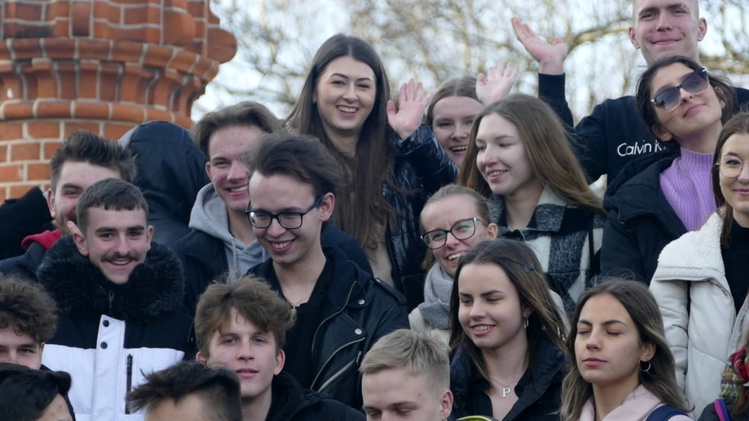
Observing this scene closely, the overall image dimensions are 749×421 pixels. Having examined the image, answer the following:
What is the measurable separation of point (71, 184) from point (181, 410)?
2.01 metres

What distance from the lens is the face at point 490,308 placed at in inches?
242

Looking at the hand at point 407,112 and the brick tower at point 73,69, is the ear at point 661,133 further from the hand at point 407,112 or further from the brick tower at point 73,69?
the brick tower at point 73,69

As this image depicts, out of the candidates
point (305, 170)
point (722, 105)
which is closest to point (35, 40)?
point (305, 170)

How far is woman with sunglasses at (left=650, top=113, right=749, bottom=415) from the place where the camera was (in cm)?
591

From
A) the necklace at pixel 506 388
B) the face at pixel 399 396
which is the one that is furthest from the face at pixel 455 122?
the face at pixel 399 396

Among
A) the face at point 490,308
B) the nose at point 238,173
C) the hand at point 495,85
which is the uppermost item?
the hand at point 495,85

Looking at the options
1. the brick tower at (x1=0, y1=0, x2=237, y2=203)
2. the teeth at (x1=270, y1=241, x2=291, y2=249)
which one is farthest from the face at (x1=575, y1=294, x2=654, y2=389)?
the brick tower at (x1=0, y1=0, x2=237, y2=203)

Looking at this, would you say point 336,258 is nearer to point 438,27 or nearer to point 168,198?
point 168,198

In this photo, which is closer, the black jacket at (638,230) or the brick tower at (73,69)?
the black jacket at (638,230)

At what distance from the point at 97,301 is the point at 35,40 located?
3.02 meters

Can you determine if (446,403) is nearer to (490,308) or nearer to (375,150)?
(490,308)

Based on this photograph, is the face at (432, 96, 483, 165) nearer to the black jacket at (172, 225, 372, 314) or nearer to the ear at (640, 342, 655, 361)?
the black jacket at (172, 225, 372, 314)

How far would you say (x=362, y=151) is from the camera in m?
7.63

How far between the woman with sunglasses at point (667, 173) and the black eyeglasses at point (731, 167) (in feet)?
1.41
